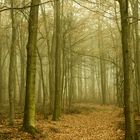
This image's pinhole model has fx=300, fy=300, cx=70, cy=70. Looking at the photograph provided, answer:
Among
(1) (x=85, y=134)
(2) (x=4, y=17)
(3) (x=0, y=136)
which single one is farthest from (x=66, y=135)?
(2) (x=4, y=17)

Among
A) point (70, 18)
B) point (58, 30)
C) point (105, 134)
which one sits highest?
point (70, 18)

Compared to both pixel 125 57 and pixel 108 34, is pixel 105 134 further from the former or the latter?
pixel 108 34

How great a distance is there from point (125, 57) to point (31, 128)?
4213 mm

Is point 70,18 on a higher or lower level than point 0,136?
higher

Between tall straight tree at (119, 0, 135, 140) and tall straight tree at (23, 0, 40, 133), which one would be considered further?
tall straight tree at (23, 0, 40, 133)

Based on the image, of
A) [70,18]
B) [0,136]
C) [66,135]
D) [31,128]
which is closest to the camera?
[0,136]

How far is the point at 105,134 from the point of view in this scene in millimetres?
11914

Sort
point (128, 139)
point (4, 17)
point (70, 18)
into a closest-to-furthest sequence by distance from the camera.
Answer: point (128, 139), point (70, 18), point (4, 17)

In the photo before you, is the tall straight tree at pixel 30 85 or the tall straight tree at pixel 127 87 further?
the tall straight tree at pixel 30 85

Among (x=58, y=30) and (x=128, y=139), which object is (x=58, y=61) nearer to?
(x=58, y=30)

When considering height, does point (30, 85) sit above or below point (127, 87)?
above

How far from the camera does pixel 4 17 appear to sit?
2998 cm

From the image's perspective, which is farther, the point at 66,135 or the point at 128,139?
the point at 66,135

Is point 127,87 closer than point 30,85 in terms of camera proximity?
Yes
